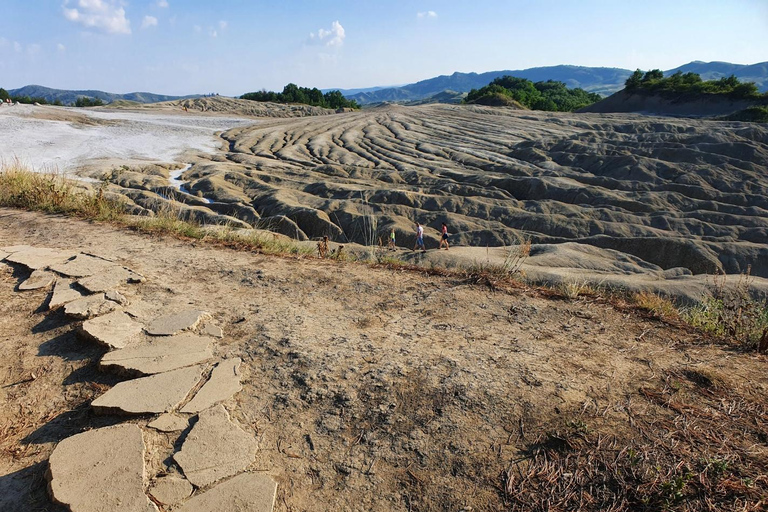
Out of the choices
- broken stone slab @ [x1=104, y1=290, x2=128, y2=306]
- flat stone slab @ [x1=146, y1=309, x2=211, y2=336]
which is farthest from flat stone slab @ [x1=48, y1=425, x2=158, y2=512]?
broken stone slab @ [x1=104, y1=290, x2=128, y2=306]

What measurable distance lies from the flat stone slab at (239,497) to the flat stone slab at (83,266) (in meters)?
3.19

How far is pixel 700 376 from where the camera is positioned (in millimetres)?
3029

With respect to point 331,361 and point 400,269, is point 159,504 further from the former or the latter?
point 400,269

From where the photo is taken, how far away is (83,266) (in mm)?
4688

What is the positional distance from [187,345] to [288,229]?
10035mm

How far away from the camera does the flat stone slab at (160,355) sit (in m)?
3.08

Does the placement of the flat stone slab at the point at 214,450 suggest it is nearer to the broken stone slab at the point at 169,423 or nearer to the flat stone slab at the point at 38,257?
the broken stone slab at the point at 169,423

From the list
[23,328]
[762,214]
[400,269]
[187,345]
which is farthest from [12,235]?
[762,214]

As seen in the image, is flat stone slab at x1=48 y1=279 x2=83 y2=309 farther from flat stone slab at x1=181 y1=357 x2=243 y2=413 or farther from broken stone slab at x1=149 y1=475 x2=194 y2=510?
broken stone slab at x1=149 y1=475 x2=194 y2=510

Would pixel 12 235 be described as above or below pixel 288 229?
above

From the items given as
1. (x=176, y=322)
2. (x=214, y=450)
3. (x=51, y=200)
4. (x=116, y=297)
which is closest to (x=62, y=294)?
(x=116, y=297)

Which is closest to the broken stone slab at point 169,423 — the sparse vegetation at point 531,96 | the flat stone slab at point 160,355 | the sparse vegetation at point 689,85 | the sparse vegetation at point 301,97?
the flat stone slab at point 160,355

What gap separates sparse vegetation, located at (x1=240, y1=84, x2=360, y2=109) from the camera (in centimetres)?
5284

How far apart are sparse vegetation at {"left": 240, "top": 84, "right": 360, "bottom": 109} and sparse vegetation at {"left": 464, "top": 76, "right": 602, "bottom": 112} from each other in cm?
1504
